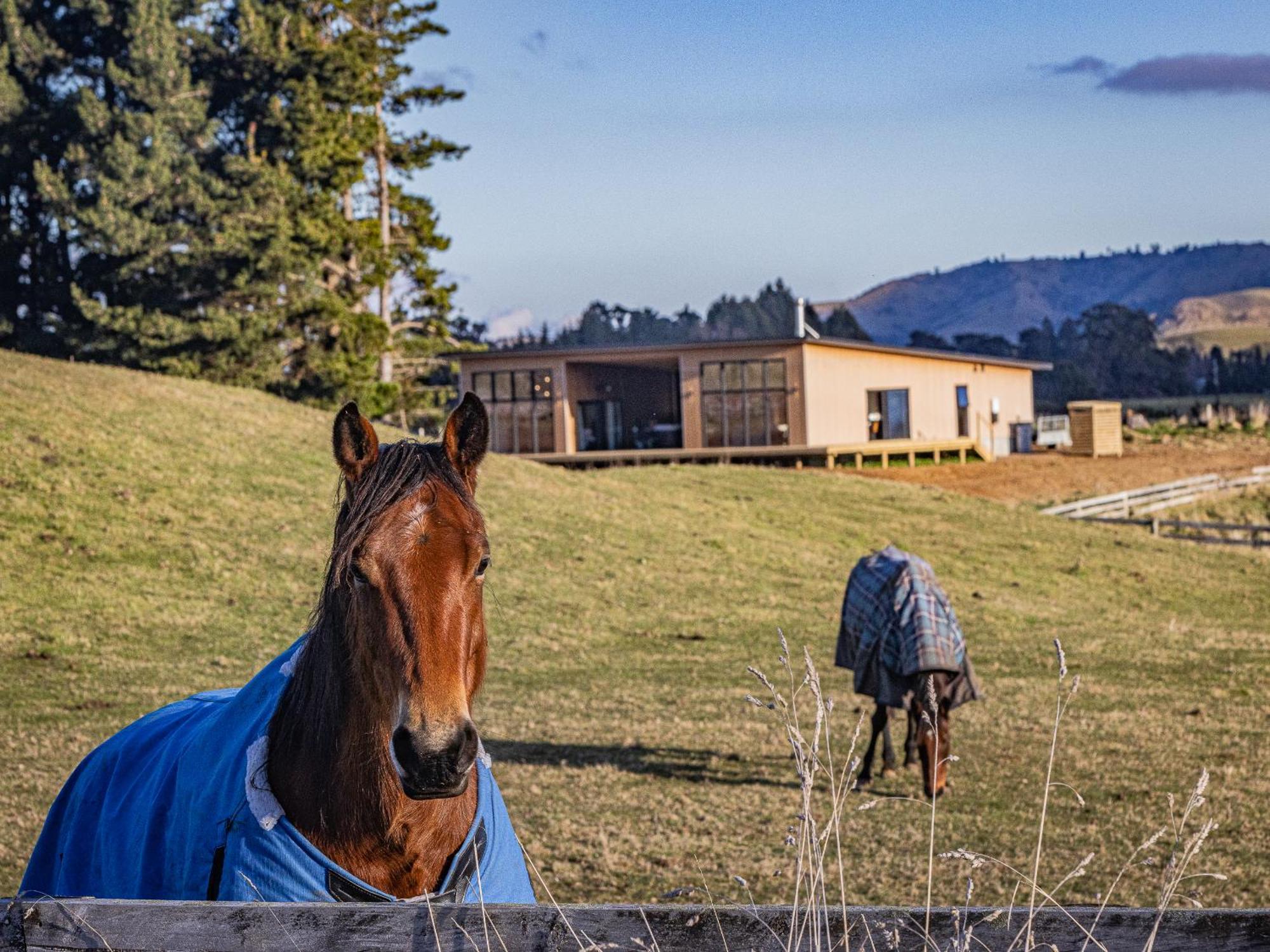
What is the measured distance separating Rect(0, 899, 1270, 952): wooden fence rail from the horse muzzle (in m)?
0.30

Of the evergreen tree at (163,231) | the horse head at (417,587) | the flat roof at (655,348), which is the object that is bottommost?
the horse head at (417,587)

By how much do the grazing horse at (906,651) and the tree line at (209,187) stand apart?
25.5 m

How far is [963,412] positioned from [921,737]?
3889cm

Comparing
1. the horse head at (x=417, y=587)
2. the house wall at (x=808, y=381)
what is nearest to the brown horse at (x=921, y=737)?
the horse head at (x=417, y=587)

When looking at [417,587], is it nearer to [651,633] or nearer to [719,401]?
[651,633]

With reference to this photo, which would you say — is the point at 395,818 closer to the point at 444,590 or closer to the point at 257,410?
the point at 444,590

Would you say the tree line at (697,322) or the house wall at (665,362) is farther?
the tree line at (697,322)

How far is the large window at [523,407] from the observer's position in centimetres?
4022

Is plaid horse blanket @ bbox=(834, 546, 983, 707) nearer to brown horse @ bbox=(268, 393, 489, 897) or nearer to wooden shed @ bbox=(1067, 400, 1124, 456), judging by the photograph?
brown horse @ bbox=(268, 393, 489, 897)

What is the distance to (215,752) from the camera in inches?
140

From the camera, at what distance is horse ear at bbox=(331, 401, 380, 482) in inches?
126

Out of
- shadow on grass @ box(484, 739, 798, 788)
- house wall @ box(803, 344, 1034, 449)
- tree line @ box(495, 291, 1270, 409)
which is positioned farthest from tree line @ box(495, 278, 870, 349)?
shadow on grass @ box(484, 739, 798, 788)

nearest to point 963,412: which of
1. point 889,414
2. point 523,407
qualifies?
point 889,414

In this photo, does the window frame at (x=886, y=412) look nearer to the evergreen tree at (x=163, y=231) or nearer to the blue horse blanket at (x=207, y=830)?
the evergreen tree at (x=163, y=231)
